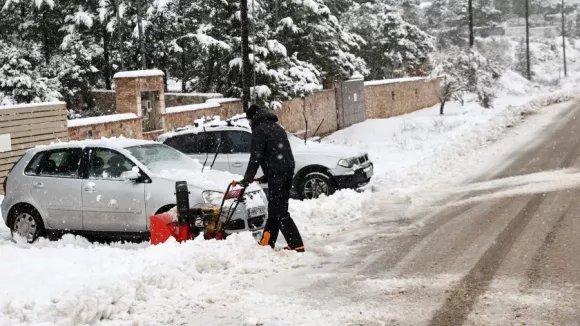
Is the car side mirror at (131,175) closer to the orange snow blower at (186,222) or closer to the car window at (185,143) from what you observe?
the orange snow blower at (186,222)

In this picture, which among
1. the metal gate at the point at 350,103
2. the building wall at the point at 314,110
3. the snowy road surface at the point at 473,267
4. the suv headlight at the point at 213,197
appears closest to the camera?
the snowy road surface at the point at 473,267

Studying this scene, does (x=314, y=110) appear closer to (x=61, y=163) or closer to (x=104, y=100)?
(x=104, y=100)

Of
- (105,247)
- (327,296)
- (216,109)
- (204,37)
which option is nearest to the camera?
(327,296)

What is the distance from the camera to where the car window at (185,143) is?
42.2 ft

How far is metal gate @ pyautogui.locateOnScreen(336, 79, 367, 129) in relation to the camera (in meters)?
29.5

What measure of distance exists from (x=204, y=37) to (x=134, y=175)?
46.9ft

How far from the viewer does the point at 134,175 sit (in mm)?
9438

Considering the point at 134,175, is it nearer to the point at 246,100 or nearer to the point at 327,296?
the point at 327,296

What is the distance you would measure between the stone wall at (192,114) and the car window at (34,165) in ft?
27.2

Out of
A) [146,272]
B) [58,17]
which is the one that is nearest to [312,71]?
[58,17]

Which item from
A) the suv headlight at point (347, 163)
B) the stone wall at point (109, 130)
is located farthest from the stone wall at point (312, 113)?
the suv headlight at point (347, 163)

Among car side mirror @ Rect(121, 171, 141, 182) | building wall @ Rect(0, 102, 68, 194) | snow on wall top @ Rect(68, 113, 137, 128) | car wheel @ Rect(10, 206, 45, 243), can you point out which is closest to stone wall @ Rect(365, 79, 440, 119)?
snow on wall top @ Rect(68, 113, 137, 128)

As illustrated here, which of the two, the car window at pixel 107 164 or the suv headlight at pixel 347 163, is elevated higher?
the car window at pixel 107 164

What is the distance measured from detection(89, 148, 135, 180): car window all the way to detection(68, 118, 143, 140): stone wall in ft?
20.4
